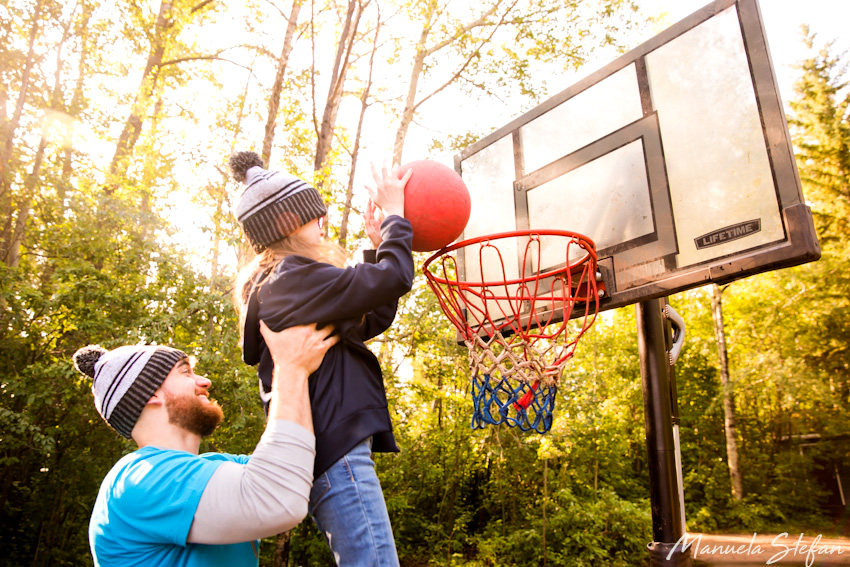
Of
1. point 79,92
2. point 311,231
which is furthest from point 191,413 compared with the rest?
point 79,92

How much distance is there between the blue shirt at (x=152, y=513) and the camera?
1.66 metres

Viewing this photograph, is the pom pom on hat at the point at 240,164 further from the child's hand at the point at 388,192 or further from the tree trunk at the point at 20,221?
the tree trunk at the point at 20,221

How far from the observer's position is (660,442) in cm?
386

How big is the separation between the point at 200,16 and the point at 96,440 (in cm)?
850

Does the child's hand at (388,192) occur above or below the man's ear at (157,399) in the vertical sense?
above

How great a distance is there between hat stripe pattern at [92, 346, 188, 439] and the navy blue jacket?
44 cm

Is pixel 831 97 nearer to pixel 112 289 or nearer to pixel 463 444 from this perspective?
pixel 463 444

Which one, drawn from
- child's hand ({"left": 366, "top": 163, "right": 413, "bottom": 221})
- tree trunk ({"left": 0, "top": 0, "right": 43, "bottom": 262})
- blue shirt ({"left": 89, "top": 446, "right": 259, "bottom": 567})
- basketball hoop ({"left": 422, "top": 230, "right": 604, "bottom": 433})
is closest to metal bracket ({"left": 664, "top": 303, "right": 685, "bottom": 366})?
basketball hoop ({"left": 422, "top": 230, "right": 604, "bottom": 433})

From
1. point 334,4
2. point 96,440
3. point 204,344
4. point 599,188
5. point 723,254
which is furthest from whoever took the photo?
point 334,4

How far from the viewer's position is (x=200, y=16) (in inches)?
456

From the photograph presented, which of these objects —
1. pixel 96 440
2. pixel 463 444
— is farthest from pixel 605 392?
pixel 96 440

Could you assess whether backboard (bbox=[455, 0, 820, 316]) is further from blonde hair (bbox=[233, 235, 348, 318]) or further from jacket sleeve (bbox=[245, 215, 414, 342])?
jacket sleeve (bbox=[245, 215, 414, 342])

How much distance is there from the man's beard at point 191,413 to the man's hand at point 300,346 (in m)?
0.40

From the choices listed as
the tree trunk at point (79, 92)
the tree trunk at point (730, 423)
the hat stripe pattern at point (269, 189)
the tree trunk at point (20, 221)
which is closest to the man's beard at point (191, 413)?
the hat stripe pattern at point (269, 189)
